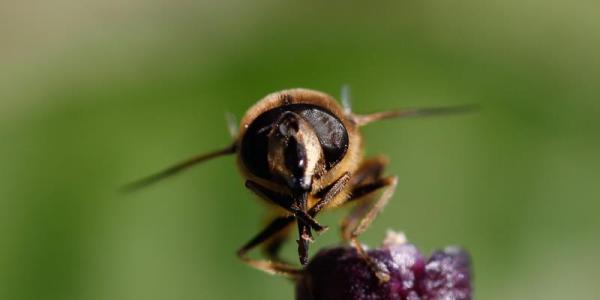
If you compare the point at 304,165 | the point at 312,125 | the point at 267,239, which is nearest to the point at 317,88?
the point at 267,239

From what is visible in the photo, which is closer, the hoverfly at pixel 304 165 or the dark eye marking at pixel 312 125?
the hoverfly at pixel 304 165

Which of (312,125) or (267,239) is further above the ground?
(312,125)

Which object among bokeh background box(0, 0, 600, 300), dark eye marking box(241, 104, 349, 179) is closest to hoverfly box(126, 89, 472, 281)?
dark eye marking box(241, 104, 349, 179)

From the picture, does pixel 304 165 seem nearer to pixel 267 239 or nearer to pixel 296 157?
pixel 296 157

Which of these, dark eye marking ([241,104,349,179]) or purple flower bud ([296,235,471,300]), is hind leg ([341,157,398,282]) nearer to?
purple flower bud ([296,235,471,300])

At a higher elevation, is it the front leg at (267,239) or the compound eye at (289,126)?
the compound eye at (289,126)

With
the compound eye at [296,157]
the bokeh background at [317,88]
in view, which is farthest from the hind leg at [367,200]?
the bokeh background at [317,88]

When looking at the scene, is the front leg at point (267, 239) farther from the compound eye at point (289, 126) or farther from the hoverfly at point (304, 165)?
the compound eye at point (289, 126)

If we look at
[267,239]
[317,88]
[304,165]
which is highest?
[304,165]
